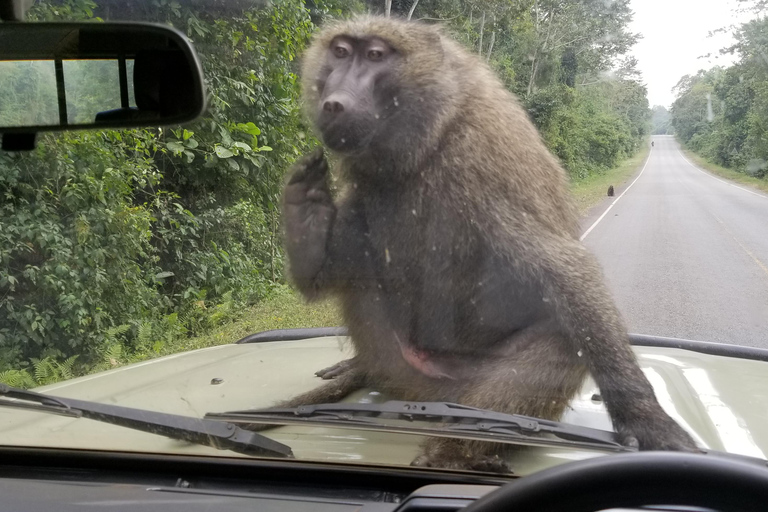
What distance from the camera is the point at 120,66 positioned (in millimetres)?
2770

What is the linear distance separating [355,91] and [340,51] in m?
0.27

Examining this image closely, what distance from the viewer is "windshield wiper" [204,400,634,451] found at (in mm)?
1911

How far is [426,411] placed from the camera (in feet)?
6.65

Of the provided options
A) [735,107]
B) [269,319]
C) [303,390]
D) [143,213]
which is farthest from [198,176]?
[735,107]

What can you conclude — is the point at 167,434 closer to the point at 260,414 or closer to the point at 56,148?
the point at 260,414

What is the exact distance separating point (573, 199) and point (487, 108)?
611mm

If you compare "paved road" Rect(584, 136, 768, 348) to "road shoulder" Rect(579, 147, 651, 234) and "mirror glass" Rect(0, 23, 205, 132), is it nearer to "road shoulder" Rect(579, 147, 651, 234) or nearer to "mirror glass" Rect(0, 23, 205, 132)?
"road shoulder" Rect(579, 147, 651, 234)

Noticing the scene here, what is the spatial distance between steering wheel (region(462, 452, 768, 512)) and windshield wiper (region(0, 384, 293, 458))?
2.94 ft

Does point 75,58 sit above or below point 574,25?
below

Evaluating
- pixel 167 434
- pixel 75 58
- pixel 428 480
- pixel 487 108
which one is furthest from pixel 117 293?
pixel 428 480

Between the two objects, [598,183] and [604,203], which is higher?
[598,183]

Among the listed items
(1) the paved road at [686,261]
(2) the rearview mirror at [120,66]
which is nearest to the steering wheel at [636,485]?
(2) the rearview mirror at [120,66]

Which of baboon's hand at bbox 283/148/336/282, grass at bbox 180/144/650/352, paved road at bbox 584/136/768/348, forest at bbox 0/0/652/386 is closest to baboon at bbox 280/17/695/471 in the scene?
baboon's hand at bbox 283/148/336/282

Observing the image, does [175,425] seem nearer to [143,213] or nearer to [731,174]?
[143,213]
